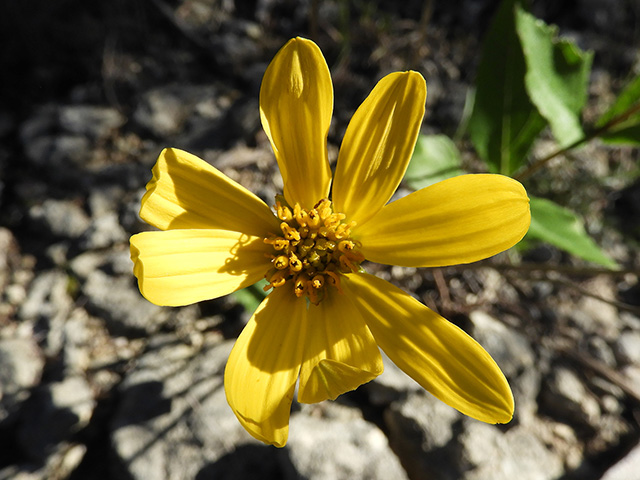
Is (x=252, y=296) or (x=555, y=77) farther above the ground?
(x=555, y=77)

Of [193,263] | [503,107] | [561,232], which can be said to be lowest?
[193,263]

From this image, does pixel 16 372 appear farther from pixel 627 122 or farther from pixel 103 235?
pixel 627 122

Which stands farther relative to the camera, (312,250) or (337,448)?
(337,448)

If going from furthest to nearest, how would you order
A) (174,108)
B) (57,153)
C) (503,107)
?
(174,108) → (57,153) → (503,107)

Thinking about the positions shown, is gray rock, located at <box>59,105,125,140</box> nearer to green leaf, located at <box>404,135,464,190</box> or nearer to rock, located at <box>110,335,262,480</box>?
rock, located at <box>110,335,262,480</box>

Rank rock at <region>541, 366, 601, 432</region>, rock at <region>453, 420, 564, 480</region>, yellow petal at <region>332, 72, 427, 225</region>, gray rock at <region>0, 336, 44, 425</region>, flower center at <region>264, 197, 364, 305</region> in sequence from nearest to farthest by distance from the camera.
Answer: yellow petal at <region>332, 72, 427, 225</region>
flower center at <region>264, 197, 364, 305</region>
rock at <region>453, 420, 564, 480</region>
gray rock at <region>0, 336, 44, 425</region>
rock at <region>541, 366, 601, 432</region>

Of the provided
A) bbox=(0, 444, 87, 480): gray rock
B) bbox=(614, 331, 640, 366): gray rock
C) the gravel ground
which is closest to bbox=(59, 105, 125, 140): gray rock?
the gravel ground

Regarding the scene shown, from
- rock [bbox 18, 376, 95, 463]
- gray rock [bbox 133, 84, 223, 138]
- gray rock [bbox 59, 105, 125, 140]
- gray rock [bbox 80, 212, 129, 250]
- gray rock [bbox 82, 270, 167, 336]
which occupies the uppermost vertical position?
gray rock [bbox 133, 84, 223, 138]

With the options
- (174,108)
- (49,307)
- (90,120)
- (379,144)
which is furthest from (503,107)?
(49,307)
